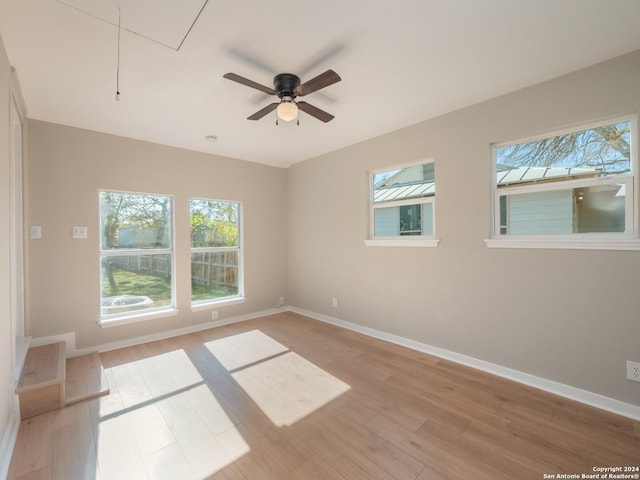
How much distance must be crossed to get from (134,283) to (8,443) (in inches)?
77.6

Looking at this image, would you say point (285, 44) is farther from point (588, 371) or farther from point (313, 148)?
point (588, 371)

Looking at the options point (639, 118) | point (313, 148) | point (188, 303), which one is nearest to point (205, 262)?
point (188, 303)

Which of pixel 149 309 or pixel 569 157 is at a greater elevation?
pixel 569 157

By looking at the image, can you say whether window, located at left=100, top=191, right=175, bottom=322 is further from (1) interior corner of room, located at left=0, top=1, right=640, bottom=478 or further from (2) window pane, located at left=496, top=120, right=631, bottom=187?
(2) window pane, located at left=496, top=120, right=631, bottom=187

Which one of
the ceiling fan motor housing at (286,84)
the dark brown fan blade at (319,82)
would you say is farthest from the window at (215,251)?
the dark brown fan blade at (319,82)

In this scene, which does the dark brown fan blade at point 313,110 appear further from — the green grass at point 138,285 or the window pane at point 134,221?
the green grass at point 138,285

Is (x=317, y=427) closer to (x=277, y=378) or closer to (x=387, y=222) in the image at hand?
(x=277, y=378)

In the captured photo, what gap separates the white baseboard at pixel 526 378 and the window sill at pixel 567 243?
1.14m

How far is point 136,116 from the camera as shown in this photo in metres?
2.91

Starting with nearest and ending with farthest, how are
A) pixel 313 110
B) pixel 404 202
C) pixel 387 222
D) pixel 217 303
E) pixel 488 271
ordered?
pixel 313 110 → pixel 488 271 → pixel 404 202 → pixel 387 222 → pixel 217 303

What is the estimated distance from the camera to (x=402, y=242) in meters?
3.36

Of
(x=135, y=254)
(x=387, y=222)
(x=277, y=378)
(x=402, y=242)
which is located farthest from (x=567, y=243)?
(x=135, y=254)

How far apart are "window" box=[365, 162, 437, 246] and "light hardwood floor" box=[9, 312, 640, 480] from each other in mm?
1412

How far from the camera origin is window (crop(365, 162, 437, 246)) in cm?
319
